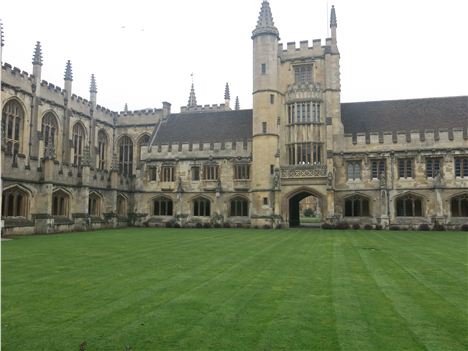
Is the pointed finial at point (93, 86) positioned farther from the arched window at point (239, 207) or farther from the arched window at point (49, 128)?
the arched window at point (239, 207)

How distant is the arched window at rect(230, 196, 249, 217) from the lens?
3762 centimetres

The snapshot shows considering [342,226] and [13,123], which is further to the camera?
[342,226]

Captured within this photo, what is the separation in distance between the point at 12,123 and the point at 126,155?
15.0m

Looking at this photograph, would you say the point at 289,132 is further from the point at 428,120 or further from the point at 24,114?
the point at 24,114

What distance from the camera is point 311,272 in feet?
36.7

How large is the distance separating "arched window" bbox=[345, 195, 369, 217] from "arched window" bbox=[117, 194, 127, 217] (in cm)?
2066

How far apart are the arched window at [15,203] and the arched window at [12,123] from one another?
6.75m

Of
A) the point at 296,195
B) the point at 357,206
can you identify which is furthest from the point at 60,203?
the point at 357,206

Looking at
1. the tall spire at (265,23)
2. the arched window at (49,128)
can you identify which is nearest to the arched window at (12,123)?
the arched window at (49,128)

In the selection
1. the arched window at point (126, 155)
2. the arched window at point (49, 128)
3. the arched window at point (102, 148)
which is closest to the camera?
the arched window at point (49, 128)

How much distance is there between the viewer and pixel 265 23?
3728 cm

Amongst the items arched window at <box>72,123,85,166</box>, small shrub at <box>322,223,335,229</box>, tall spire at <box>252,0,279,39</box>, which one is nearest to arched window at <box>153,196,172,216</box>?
arched window at <box>72,123,85,166</box>

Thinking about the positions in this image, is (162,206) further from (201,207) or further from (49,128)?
(49,128)

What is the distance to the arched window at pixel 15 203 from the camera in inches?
999
